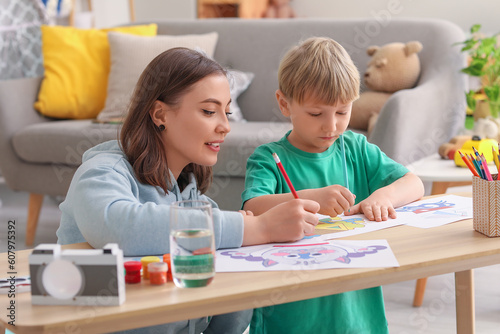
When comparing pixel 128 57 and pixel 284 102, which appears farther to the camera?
pixel 128 57

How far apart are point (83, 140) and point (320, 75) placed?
1722 millimetres

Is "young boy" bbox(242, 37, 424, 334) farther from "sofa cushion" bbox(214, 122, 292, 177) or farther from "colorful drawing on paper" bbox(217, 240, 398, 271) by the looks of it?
"sofa cushion" bbox(214, 122, 292, 177)

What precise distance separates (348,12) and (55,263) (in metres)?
3.72

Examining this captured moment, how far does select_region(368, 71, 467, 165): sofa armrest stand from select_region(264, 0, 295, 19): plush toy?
1865 mm

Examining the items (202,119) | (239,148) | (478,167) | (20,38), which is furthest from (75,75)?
(478,167)

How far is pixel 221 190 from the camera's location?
2.46m

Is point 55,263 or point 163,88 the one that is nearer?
point 55,263

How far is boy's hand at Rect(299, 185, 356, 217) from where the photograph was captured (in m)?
1.03

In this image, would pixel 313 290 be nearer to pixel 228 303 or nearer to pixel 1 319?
pixel 228 303

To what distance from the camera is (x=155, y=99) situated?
3.62 ft

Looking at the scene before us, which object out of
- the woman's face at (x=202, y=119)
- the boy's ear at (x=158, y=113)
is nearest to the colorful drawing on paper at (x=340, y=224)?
the woman's face at (x=202, y=119)

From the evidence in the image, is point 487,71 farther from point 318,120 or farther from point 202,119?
point 202,119

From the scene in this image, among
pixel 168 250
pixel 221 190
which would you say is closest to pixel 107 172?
pixel 168 250

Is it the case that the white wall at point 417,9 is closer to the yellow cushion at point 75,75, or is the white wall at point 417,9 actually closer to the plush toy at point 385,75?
the plush toy at point 385,75
